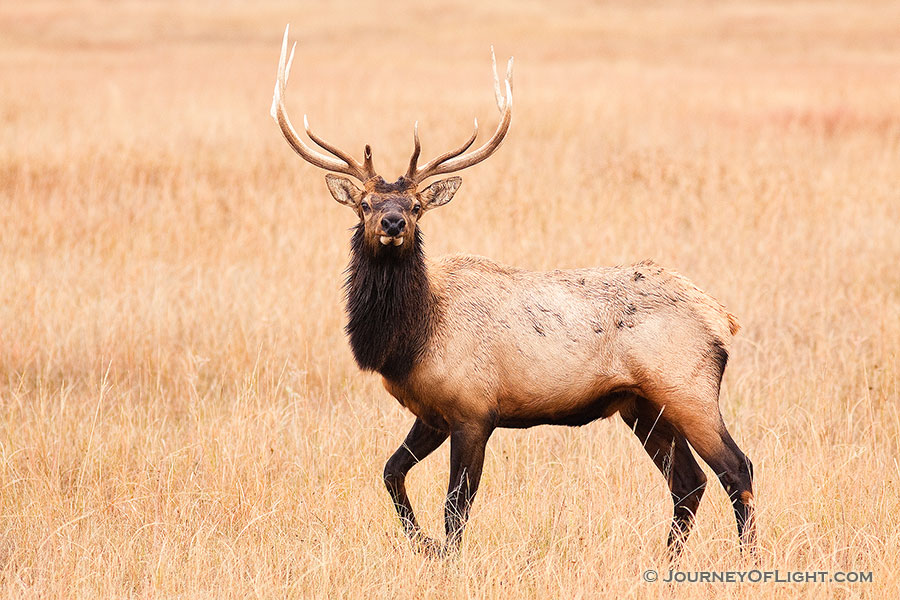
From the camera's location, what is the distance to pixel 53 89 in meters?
19.1

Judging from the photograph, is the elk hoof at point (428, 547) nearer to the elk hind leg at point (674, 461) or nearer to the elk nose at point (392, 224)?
the elk hind leg at point (674, 461)

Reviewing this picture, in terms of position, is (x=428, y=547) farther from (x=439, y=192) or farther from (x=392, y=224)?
(x=439, y=192)

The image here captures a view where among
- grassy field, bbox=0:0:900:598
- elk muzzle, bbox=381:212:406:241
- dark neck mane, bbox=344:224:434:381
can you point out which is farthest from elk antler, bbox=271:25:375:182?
grassy field, bbox=0:0:900:598

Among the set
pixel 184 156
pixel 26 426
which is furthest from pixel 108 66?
pixel 26 426

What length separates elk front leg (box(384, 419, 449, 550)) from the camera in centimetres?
495

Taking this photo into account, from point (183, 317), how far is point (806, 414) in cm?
432

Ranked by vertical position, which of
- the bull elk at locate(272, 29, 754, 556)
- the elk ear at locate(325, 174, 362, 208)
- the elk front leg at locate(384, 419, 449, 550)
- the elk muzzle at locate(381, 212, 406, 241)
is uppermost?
the elk ear at locate(325, 174, 362, 208)

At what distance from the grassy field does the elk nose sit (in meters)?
1.35

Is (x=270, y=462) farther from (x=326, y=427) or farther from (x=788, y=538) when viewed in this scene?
(x=788, y=538)

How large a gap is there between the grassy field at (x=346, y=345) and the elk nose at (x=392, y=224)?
4.43ft

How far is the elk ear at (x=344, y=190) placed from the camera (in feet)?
16.9

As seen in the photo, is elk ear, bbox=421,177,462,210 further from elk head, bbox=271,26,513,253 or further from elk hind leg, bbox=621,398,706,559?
elk hind leg, bbox=621,398,706,559

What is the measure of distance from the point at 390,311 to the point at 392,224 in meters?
0.48

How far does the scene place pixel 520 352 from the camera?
15.9ft
